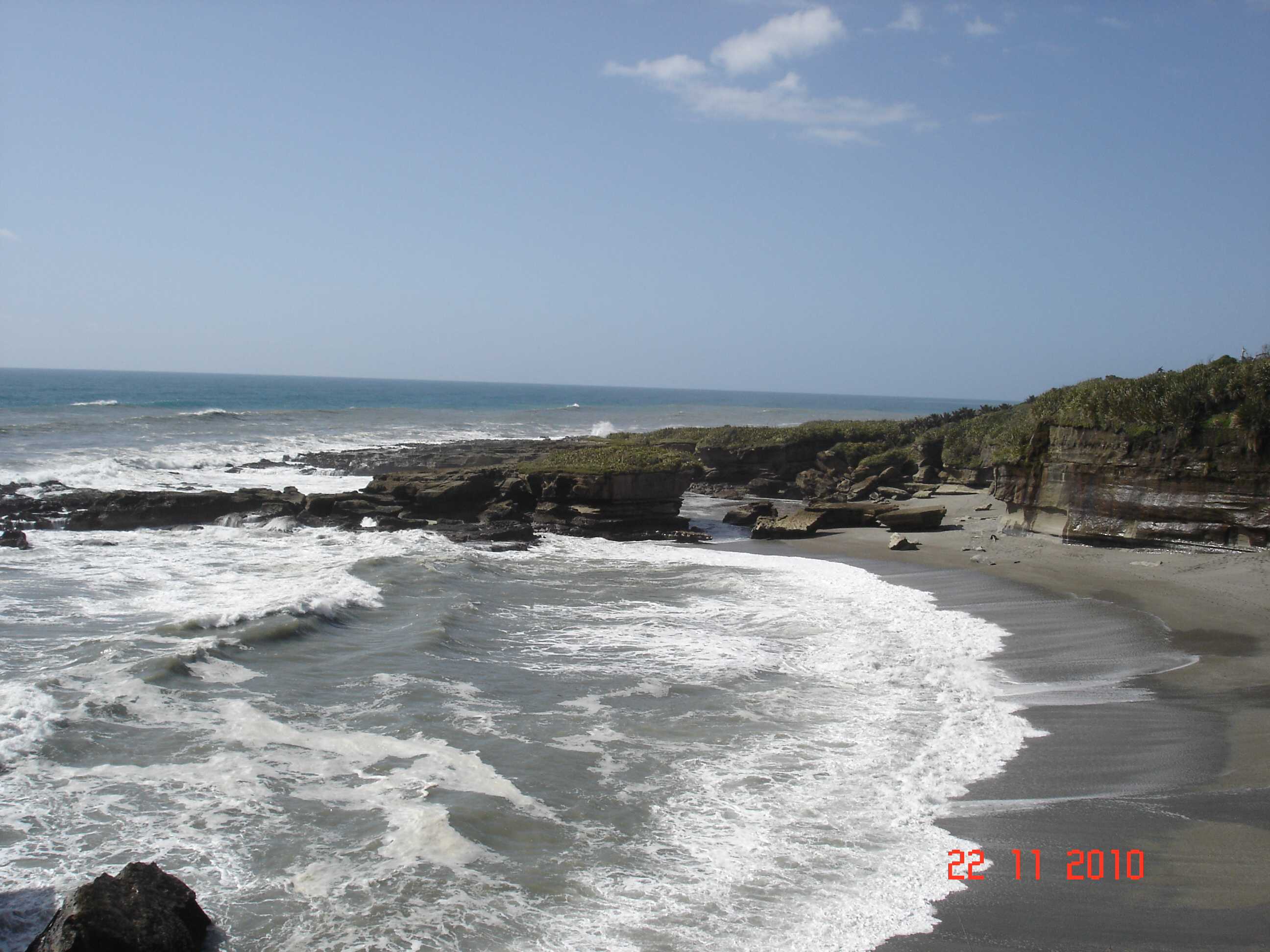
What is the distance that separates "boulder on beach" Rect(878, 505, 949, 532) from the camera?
22766mm

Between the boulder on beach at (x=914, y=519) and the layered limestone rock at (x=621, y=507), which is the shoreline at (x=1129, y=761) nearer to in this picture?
the boulder on beach at (x=914, y=519)

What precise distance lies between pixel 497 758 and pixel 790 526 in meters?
15.6

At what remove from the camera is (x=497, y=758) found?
8.80m

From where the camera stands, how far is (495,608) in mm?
15164

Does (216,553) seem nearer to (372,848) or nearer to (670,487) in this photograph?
(670,487)

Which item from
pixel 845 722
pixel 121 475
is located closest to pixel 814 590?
pixel 845 722

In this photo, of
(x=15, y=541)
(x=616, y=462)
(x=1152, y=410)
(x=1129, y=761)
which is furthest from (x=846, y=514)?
(x=15, y=541)

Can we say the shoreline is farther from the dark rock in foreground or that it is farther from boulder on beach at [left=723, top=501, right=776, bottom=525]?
boulder on beach at [left=723, top=501, right=776, bottom=525]

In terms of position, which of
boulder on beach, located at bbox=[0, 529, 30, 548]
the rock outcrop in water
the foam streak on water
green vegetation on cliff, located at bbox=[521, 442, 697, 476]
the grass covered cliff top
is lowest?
the foam streak on water

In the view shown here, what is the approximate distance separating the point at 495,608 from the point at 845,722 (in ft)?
23.3

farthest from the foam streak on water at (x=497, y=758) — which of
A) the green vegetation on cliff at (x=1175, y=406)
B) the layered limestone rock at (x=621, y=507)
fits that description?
the layered limestone rock at (x=621, y=507)

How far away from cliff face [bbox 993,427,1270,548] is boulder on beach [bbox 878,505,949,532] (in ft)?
8.65

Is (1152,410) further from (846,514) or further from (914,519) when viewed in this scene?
(846,514)
